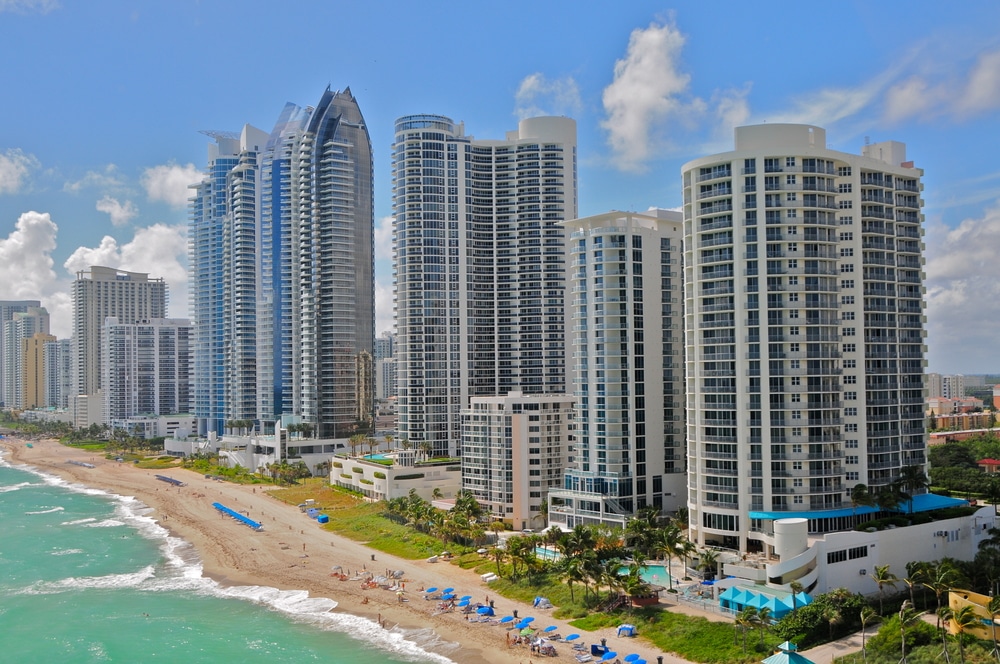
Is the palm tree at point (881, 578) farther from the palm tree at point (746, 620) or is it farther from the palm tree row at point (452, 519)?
the palm tree row at point (452, 519)

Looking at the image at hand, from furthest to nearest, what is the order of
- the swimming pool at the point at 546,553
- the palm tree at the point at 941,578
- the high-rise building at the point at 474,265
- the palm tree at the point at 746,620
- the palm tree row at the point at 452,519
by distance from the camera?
the high-rise building at the point at 474,265 < the palm tree row at the point at 452,519 < the swimming pool at the point at 546,553 < the palm tree at the point at 746,620 < the palm tree at the point at 941,578

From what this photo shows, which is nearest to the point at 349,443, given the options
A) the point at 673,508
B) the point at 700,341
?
the point at 673,508

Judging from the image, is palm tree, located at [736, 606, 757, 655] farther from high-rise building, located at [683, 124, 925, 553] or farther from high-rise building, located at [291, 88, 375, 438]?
high-rise building, located at [291, 88, 375, 438]

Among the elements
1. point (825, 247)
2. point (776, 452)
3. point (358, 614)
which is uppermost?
point (825, 247)

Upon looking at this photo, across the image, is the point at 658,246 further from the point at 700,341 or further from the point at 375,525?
the point at 375,525

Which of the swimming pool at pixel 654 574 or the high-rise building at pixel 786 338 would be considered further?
the high-rise building at pixel 786 338

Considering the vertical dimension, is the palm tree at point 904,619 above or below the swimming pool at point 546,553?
above

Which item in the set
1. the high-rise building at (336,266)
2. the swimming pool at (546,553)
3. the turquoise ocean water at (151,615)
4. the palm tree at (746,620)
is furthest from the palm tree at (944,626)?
the high-rise building at (336,266)

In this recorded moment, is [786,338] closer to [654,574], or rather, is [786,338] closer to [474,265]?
[654,574]
